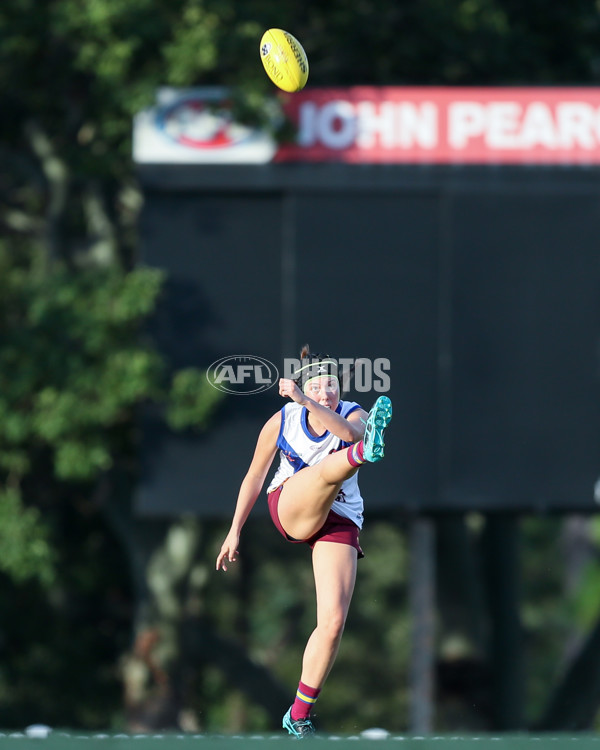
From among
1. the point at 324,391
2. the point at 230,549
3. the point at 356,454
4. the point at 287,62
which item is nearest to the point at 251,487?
the point at 230,549

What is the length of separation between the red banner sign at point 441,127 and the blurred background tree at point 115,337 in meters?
0.88

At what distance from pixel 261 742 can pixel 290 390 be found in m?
2.49

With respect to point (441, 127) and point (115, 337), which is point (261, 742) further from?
point (441, 127)

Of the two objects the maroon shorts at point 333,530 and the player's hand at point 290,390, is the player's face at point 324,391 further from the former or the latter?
the maroon shorts at point 333,530

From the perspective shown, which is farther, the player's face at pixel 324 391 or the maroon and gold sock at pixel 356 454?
the player's face at pixel 324 391

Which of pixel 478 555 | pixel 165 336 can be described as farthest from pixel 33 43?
pixel 478 555

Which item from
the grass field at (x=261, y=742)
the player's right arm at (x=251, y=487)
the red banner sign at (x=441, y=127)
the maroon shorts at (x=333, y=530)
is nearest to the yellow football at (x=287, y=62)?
the player's right arm at (x=251, y=487)

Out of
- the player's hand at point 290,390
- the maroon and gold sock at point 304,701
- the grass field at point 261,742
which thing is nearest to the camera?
the player's hand at point 290,390

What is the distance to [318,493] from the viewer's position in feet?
22.5

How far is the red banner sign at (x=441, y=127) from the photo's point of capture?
19.1 metres

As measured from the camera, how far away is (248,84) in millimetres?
19203

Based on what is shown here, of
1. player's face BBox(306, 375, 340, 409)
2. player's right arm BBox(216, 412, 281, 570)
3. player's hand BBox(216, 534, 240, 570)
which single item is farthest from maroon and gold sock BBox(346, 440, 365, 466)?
player's hand BBox(216, 534, 240, 570)

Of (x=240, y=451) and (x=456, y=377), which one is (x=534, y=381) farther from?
(x=240, y=451)

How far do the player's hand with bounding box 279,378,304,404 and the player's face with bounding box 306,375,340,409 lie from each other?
12.3 inches
